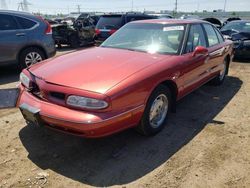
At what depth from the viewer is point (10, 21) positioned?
6.91 metres

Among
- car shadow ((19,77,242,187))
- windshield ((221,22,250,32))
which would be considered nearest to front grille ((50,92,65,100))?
car shadow ((19,77,242,187))

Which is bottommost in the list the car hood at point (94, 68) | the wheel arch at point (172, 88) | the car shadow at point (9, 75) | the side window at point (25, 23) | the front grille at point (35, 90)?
the car shadow at point (9, 75)

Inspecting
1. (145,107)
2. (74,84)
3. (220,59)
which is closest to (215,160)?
(145,107)

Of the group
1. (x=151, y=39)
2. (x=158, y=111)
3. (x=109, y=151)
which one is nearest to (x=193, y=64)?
(x=151, y=39)

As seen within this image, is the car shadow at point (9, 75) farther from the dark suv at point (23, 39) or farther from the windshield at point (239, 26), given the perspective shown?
the windshield at point (239, 26)

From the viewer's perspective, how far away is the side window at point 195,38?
450 centimetres

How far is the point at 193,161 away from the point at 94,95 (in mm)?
1441

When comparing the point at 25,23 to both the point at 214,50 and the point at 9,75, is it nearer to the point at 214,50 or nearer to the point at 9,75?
the point at 9,75

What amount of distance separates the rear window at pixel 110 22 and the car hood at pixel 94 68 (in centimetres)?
602

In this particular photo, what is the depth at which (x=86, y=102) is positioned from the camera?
295 centimetres

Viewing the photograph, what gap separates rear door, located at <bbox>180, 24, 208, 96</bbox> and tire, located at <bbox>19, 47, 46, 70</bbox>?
442 cm

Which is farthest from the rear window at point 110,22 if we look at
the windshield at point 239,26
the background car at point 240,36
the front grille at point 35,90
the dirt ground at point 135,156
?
the front grille at point 35,90

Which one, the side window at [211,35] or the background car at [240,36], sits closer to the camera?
the side window at [211,35]

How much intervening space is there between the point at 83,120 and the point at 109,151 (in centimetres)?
76
